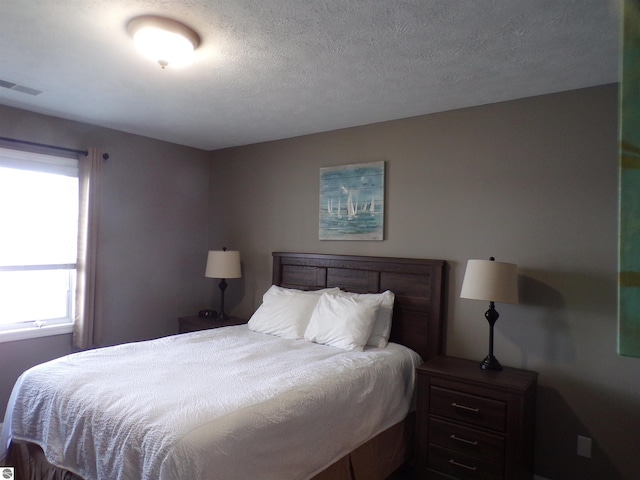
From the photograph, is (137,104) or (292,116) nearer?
(137,104)

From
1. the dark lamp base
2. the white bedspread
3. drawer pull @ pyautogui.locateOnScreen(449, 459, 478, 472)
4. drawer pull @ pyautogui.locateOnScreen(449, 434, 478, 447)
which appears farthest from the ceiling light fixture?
drawer pull @ pyautogui.locateOnScreen(449, 459, 478, 472)

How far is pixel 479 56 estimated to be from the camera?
2135mm

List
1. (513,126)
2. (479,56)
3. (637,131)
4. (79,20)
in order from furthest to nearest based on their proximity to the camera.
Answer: (513,126)
(479,56)
(79,20)
(637,131)

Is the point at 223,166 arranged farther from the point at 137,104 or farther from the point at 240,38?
the point at 240,38

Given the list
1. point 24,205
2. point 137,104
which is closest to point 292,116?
point 137,104

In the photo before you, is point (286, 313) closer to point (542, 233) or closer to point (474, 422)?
point (474, 422)

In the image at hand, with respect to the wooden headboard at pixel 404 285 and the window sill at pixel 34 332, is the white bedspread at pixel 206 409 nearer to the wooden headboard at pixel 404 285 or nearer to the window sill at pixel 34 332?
the wooden headboard at pixel 404 285

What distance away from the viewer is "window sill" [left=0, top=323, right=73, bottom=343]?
124 inches

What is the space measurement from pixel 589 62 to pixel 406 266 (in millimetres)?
1671

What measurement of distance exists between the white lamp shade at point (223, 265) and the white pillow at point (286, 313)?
0.61 m

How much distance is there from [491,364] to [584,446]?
2.22 feet

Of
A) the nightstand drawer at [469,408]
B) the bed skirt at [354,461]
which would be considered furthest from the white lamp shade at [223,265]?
the nightstand drawer at [469,408]

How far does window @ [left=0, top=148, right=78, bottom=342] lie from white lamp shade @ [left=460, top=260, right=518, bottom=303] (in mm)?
3186

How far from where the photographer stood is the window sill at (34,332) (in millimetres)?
3148
